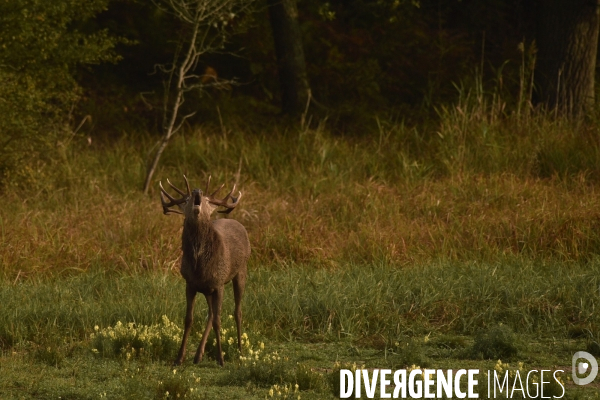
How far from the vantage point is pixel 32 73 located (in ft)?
45.9

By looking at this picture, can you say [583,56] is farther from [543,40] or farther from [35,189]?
[35,189]

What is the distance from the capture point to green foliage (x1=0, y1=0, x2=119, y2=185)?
12.7 m

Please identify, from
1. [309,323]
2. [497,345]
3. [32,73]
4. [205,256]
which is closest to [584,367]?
[497,345]

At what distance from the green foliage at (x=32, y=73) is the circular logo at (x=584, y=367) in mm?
7605

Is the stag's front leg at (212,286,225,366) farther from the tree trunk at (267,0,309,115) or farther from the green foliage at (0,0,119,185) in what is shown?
the tree trunk at (267,0,309,115)

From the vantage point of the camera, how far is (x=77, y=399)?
6.34 metres

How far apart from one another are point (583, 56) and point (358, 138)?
12.2 ft

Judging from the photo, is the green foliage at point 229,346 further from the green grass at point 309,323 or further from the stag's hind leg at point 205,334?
the stag's hind leg at point 205,334

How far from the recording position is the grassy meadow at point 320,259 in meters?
7.36

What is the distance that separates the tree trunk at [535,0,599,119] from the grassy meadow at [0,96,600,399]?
612 millimetres

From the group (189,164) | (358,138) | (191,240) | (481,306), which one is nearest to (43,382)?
(191,240)

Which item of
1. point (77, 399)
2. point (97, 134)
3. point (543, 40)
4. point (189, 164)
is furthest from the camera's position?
point (97, 134)

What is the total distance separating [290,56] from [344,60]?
9.24 ft

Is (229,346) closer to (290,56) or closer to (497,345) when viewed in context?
(497,345)
